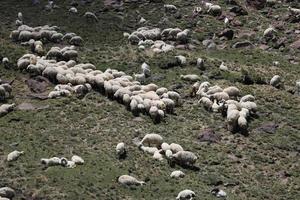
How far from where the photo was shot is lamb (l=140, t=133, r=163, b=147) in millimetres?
31984

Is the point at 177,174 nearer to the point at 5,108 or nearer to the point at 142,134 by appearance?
the point at 142,134

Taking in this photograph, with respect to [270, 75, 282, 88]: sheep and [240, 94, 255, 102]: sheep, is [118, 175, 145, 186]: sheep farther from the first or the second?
[270, 75, 282, 88]: sheep

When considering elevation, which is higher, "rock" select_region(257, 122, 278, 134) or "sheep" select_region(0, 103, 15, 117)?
"sheep" select_region(0, 103, 15, 117)

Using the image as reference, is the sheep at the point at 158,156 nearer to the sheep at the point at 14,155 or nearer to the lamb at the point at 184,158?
the lamb at the point at 184,158

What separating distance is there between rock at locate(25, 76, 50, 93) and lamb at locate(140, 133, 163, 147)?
9.02 meters

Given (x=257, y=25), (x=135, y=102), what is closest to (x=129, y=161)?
(x=135, y=102)

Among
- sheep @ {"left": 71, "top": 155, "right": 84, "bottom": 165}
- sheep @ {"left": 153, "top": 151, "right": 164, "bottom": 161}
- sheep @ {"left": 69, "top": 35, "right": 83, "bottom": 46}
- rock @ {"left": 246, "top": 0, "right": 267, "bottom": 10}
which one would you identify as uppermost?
sheep @ {"left": 71, "top": 155, "right": 84, "bottom": 165}

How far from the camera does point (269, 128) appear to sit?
34531 millimetres

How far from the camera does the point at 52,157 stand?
99.5ft

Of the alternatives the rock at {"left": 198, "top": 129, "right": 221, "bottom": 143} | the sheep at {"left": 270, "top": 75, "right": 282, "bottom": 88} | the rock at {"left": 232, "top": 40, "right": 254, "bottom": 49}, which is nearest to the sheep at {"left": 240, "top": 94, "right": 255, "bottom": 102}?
the sheep at {"left": 270, "top": 75, "right": 282, "bottom": 88}

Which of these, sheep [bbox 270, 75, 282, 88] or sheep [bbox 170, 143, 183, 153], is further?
sheep [bbox 270, 75, 282, 88]

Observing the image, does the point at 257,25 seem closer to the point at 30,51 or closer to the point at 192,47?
the point at 192,47

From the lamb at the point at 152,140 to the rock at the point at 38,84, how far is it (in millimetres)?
9023

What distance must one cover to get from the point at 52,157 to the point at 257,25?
24.1 metres
